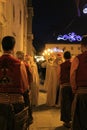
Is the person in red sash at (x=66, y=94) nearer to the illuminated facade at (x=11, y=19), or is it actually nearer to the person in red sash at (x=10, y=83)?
the illuminated facade at (x=11, y=19)

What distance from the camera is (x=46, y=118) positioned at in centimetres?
1237

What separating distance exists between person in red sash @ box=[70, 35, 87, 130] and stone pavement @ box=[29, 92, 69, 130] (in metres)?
3.29

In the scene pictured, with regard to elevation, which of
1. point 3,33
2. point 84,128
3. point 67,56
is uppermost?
point 3,33

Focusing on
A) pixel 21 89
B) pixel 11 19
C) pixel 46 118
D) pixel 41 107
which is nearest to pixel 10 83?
pixel 21 89

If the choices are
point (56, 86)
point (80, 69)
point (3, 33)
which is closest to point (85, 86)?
point (80, 69)

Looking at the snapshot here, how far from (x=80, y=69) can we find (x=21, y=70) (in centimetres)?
136

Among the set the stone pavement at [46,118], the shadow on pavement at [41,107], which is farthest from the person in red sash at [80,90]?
the shadow on pavement at [41,107]

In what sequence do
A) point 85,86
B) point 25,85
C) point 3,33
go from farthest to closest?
point 3,33 → point 85,86 → point 25,85

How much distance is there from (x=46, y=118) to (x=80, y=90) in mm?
5123

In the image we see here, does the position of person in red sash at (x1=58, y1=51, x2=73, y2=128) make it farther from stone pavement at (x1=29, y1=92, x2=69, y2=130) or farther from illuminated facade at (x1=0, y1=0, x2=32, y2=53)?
illuminated facade at (x1=0, y1=0, x2=32, y2=53)

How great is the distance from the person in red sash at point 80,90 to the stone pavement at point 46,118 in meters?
3.29

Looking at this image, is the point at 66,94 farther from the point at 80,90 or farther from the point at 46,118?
the point at 80,90

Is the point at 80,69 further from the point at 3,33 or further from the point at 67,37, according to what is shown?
the point at 67,37

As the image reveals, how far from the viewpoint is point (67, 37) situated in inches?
2808
